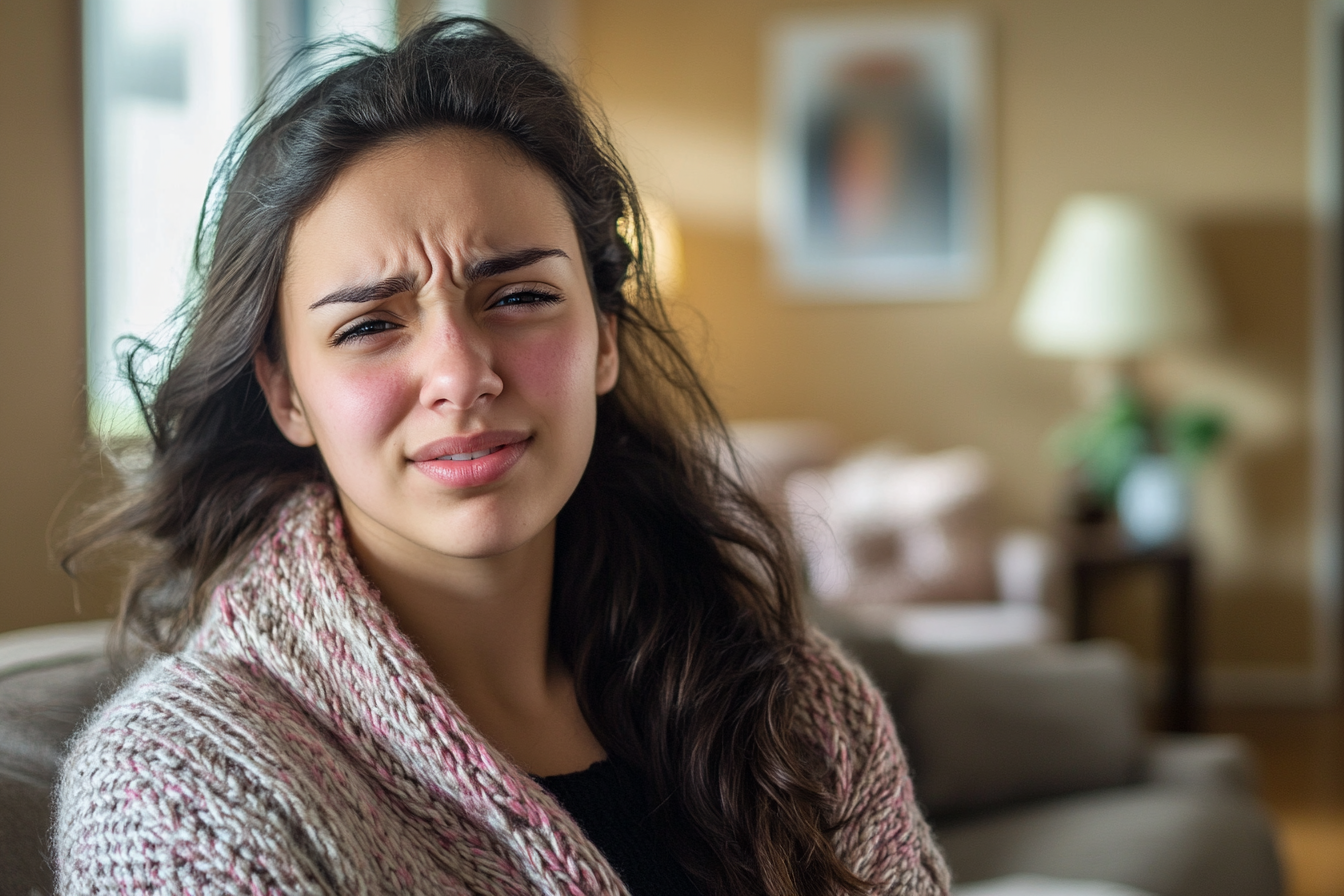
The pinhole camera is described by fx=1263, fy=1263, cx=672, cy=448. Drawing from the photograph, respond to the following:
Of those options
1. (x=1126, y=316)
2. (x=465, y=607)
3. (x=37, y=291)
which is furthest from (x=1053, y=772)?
(x=1126, y=316)

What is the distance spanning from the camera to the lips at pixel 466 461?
0.93 metres

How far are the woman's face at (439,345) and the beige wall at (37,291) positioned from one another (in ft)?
5.17

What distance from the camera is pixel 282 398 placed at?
3.48 feet

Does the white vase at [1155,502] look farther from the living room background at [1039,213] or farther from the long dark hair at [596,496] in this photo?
the long dark hair at [596,496]

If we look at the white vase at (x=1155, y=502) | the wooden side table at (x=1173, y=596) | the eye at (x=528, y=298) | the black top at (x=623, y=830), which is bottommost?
the wooden side table at (x=1173, y=596)

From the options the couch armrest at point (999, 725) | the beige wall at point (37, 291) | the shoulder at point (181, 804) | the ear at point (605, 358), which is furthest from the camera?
the beige wall at point (37, 291)

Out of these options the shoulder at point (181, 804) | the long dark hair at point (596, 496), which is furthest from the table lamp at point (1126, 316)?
the shoulder at point (181, 804)

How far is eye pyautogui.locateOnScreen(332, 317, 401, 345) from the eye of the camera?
95cm

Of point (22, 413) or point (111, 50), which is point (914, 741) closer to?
point (22, 413)

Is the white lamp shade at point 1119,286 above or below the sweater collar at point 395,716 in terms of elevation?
above

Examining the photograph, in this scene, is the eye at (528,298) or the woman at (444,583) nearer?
the woman at (444,583)

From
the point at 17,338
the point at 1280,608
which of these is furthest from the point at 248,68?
the point at 1280,608

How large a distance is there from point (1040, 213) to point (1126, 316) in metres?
0.72

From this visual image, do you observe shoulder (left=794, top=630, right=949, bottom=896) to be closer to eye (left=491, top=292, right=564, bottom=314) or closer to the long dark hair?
the long dark hair
